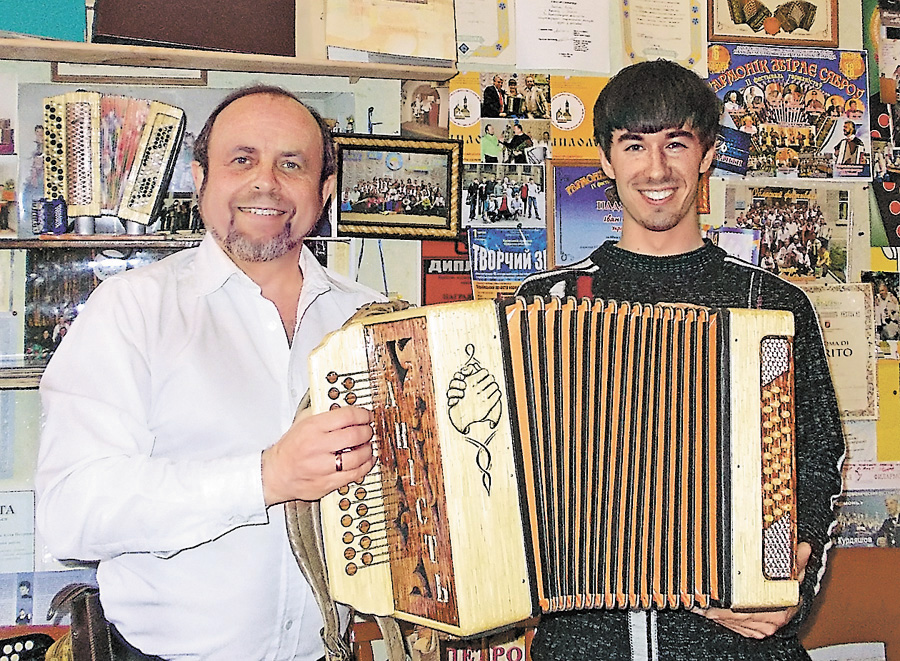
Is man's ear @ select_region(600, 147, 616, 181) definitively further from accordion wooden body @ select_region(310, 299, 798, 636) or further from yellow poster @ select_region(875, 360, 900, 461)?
yellow poster @ select_region(875, 360, 900, 461)

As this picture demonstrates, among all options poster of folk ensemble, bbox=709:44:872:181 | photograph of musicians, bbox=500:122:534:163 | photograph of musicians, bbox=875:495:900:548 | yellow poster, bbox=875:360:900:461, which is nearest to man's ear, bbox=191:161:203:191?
photograph of musicians, bbox=500:122:534:163

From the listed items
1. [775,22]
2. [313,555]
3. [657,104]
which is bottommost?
[313,555]

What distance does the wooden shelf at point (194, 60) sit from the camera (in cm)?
196

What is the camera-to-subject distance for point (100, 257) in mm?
2178

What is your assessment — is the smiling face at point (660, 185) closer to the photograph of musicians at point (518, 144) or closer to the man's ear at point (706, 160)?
the man's ear at point (706, 160)

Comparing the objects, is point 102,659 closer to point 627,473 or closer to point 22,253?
point 627,473

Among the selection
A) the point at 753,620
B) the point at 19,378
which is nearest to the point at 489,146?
the point at 19,378

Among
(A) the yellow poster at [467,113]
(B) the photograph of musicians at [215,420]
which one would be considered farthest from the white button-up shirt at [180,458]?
(A) the yellow poster at [467,113]

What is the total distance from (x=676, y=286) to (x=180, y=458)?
982mm

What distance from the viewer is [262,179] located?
4.93 ft

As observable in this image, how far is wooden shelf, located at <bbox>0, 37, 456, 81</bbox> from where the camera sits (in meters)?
1.96

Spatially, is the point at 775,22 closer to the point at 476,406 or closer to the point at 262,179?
the point at 262,179

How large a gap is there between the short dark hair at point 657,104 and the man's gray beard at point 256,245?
690 millimetres

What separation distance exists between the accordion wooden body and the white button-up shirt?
0.24 metres
